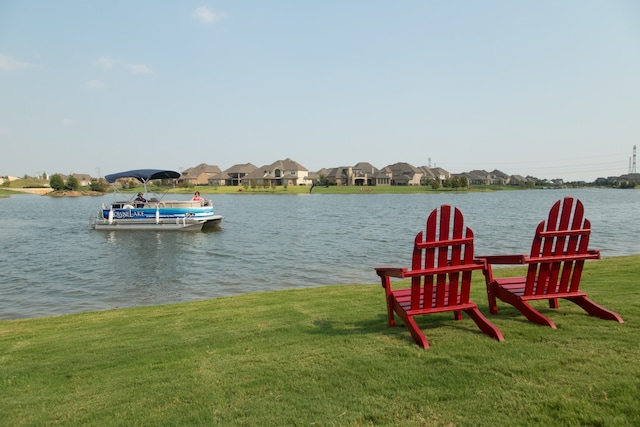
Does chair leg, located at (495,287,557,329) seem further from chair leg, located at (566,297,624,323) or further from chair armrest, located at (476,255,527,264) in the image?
chair leg, located at (566,297,624,323)

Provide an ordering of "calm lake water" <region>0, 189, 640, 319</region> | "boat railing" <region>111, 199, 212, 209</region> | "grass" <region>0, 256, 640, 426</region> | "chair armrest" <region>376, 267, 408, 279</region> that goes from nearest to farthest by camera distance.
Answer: "grass" <region>0, 256, 640, 426</region> < "chair armrest" <region>376, 267, 408, 279</region> < "calm lake water" <region>0, 189, 640, 319</region> < "boat railing" <region>111, 199, 212, 209</region>

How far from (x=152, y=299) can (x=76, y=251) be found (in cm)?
1637

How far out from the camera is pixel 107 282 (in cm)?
1769

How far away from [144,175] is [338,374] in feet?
119

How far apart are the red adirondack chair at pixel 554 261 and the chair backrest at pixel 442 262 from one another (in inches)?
30.9

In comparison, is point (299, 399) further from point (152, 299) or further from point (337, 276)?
point (337, 276)

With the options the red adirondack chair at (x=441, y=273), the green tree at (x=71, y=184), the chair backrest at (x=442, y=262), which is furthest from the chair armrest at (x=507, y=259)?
the green tree at (x=71, y=184)

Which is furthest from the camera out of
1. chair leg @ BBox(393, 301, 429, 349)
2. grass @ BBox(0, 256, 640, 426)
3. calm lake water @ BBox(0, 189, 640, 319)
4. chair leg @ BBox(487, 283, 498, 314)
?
calm lake water @ BBox(0, 189, 640, 319)

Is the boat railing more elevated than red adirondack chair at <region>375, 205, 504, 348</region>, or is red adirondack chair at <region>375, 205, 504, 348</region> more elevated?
red adirondack chair at <region>375, 205, 504, 348</region>

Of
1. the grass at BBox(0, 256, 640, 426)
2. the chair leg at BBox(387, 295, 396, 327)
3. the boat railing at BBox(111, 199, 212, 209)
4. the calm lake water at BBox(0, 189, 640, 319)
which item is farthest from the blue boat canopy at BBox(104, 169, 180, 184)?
the chair leg at BBox(387, 295, 396, 327)

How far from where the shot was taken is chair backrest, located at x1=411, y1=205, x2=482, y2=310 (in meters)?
5.26

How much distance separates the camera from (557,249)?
593 cm

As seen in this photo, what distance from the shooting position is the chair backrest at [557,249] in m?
5.78

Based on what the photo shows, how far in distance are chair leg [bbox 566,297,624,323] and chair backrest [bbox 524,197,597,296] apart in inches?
6.7
